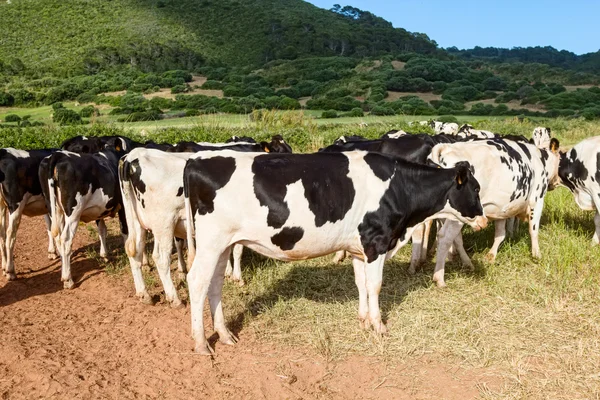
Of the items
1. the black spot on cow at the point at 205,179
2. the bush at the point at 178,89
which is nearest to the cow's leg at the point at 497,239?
the black spot on cow at the point at 205,179

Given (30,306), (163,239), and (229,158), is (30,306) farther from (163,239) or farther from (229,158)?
(229,158)

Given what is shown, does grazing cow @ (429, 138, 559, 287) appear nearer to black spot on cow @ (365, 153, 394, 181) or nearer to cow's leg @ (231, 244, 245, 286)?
black spot on cow @ (365, 153, 394, 181)

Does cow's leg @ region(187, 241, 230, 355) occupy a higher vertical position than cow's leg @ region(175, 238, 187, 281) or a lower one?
higher

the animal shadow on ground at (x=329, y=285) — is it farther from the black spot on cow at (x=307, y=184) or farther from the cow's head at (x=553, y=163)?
the cow's head at (x=553, y=163)

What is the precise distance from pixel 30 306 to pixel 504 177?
23.3 ft

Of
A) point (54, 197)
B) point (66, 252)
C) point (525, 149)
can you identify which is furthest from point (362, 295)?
point (54, 197)

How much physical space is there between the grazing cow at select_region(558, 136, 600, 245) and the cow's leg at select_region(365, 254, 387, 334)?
518 centimetres

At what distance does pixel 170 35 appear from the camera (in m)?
80.2

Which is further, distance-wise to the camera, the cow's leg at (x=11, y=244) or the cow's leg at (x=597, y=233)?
the cow's leg at (x=597, y=233)

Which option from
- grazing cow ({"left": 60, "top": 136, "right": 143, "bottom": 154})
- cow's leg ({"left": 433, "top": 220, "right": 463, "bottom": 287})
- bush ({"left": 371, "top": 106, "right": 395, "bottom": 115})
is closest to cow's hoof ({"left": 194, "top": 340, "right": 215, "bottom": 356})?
cow's leg ({"left": 433, "top": 220, "right": 463, "bottom": 287})

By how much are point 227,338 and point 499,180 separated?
463 cm

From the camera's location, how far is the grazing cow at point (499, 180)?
762 centimetres

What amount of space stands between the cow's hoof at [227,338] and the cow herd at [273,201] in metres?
0.01

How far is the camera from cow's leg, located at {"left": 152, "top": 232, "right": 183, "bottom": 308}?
6941 millimetres
